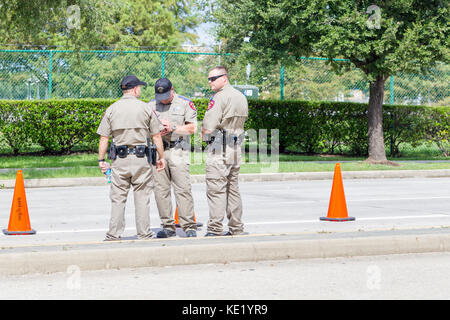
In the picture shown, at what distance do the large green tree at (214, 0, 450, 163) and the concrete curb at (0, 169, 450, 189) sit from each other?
104 inches

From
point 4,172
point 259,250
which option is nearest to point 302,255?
point 259,250

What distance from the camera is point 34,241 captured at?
815cm

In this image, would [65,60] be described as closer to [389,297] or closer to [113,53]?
[113,53]

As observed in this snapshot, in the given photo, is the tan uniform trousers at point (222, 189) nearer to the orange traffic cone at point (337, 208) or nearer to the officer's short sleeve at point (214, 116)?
the officer's short sleeve at point (214, 116)

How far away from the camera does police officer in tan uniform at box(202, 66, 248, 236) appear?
304 inches

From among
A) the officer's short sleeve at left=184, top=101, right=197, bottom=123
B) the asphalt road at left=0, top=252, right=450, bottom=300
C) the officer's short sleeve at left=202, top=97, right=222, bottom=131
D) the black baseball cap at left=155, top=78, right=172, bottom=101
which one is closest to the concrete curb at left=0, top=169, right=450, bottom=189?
the officer's short sleeve at left=184, top=101, right=197, bottom=123

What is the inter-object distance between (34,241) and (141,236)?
1426 mm

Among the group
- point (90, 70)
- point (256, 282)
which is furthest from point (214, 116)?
point (90, 70)

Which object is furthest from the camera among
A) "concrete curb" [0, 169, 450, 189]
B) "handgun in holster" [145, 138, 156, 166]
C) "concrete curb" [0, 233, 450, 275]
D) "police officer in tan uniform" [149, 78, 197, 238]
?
"concrete curb" [0, 169, 450, 189]

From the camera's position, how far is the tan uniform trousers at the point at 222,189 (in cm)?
777

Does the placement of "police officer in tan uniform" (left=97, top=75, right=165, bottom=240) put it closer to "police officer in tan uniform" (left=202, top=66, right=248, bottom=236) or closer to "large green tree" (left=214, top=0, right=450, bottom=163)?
"police officer in tan uniform" (left=202, top=66, right=248, bottom=236)

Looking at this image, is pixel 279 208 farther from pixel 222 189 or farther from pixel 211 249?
pixel 211 249

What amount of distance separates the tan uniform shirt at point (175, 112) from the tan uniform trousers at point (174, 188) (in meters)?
0.23
